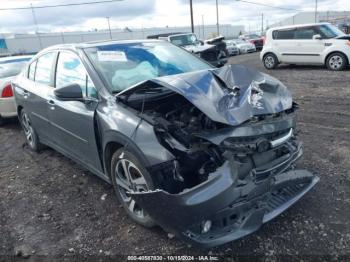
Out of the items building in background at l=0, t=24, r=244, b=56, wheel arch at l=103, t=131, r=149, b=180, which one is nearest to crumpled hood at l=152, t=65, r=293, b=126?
wheel arch at l=103, t=131, r=149, b=180

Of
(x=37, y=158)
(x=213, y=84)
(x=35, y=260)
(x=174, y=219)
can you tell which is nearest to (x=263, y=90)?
(x=213, y=84)

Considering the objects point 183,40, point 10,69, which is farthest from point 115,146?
point 183,40

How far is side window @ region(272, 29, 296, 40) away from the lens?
12.7 metres

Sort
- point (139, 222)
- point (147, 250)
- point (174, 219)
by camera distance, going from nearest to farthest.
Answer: point (174, 219), point (147, 250), point (139, 222)

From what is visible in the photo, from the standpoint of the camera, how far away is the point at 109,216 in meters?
3.40

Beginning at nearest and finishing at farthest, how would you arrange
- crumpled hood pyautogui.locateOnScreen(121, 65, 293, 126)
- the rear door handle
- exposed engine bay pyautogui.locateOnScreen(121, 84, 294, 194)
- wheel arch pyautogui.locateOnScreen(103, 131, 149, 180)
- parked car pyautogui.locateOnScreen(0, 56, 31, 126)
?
1. exposed engine bay pyautogui.locateOnScreen(121, 84, 294, 194)
2. crumpled hood pyautogui.locateOnScreen(121, 65, 293, 126)
3. wheel arch pyautogui.locateOnScreen(103, 131, 149, 180)
4. the rear door handle
5. parked car pyautogui.locateOnScreen(0, 56, 31, 126)

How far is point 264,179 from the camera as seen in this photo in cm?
257

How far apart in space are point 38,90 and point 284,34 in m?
11.0

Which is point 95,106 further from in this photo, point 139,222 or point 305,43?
point 305,43

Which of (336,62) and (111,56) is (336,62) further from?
(111,56)

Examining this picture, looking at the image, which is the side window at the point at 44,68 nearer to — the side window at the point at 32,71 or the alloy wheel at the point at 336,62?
the side window at the point at 32,71

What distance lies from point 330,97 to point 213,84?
5.84 meters

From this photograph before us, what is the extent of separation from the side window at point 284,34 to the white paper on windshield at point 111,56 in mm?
10752

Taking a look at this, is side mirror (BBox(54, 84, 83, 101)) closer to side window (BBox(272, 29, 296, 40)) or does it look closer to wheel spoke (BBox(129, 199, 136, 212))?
wheel spoke (BBox(129, 199, 136, 212))
